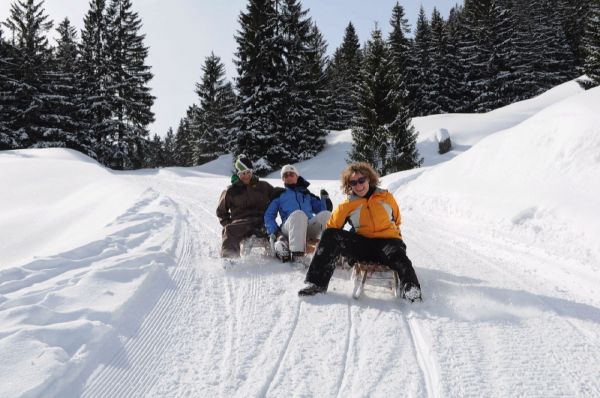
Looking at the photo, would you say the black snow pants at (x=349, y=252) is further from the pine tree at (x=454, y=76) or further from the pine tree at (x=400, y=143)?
the pine tree at (x=454, y=76)

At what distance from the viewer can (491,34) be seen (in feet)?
120

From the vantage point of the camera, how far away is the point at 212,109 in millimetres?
35906

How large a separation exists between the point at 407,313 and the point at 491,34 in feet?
132

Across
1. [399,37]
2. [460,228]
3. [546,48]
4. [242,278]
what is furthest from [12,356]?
[546,48]

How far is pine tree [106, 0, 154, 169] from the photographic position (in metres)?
30.4

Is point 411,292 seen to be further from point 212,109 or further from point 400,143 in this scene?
point 212,109

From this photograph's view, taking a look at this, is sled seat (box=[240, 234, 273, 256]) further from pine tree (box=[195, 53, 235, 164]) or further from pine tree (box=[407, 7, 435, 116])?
pine tree (box=[407, 7, 435, 116])

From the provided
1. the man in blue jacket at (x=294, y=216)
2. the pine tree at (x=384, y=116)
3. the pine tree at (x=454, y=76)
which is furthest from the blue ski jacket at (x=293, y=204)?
the pine tree at (x=454, y=76)

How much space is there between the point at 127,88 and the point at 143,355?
3172 cm

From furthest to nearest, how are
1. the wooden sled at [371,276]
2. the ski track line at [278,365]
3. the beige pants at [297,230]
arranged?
the beige pants at [297,230], the wooden sled at [371,276], the ski track line at [278,365]

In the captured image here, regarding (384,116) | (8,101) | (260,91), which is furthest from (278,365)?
(8,101)

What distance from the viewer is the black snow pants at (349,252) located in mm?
3840

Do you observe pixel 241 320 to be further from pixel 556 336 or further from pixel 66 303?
pixel 556 336

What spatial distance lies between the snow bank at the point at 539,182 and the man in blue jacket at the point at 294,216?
296 centimetres
